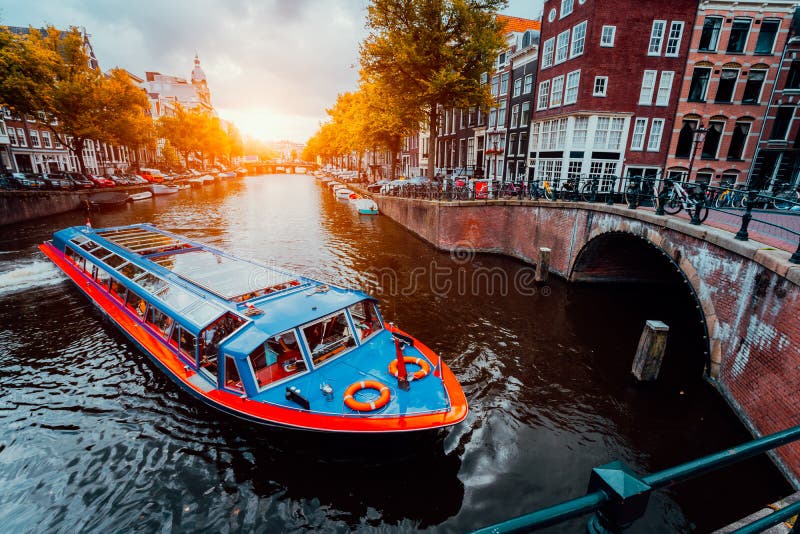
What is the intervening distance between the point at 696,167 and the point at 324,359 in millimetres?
29081

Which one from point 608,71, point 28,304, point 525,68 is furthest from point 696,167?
point 28,304

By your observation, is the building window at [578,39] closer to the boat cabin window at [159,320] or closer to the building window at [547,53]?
the building window at [547,53]

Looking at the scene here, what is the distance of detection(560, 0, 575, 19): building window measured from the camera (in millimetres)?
25917

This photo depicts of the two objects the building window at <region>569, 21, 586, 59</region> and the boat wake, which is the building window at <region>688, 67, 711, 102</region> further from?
the boat wake

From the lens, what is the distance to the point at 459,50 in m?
25.2

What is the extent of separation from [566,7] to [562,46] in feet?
8.05

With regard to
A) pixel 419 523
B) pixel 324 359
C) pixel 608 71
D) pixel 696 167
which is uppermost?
pixel 608 71

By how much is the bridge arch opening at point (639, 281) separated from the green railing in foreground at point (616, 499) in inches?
538

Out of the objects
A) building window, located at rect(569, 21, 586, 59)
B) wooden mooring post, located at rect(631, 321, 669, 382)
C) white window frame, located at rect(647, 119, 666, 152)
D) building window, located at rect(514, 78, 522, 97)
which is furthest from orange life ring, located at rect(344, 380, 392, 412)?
building window, located at rect(514, 78, 522, 97)

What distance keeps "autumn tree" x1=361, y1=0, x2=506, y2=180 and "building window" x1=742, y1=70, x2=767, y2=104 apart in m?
15.9

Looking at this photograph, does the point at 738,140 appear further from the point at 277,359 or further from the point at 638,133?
the point at 277,359

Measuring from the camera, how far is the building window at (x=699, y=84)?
Result: 80.5 ft

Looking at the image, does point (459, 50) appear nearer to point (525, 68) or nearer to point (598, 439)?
point (525, 68)

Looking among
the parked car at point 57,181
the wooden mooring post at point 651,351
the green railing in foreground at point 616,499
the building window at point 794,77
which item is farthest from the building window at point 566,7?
the parked car at point 57,181
